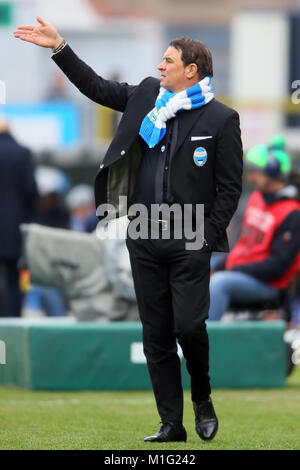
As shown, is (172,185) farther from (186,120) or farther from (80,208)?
(80,208)

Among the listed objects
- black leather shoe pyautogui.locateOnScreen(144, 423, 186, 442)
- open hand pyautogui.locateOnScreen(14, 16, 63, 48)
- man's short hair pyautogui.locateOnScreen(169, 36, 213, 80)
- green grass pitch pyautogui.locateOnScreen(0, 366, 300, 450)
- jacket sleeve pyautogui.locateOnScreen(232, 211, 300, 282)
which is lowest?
green grass pitch pyautogui.locateOnScreen(0, 366, 300, 450)

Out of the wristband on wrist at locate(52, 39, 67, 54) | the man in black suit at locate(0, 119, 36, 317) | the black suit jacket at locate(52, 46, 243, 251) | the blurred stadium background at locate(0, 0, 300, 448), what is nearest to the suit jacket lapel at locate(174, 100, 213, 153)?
the black suit jacket at locate(52, 46, 243, 251)

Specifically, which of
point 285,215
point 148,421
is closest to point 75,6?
point 285,215

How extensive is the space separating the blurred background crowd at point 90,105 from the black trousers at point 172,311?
2.86m

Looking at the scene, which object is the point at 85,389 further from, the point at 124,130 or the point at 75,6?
the point at 75,6

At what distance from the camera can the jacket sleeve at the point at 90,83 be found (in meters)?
5.96

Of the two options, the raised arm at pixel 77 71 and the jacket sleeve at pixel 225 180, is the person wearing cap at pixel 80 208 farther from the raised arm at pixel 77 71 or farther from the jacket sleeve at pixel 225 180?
the jacket sleeve at pixel 225 180

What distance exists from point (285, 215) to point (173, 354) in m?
3.07

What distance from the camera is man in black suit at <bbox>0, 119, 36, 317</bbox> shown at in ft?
36.2

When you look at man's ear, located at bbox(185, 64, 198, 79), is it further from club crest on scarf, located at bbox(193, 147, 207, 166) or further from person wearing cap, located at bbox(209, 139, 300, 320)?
person wearing cap, located at bbox(209, 139, 300, 320)

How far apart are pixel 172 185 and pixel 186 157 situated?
0.14 metres
